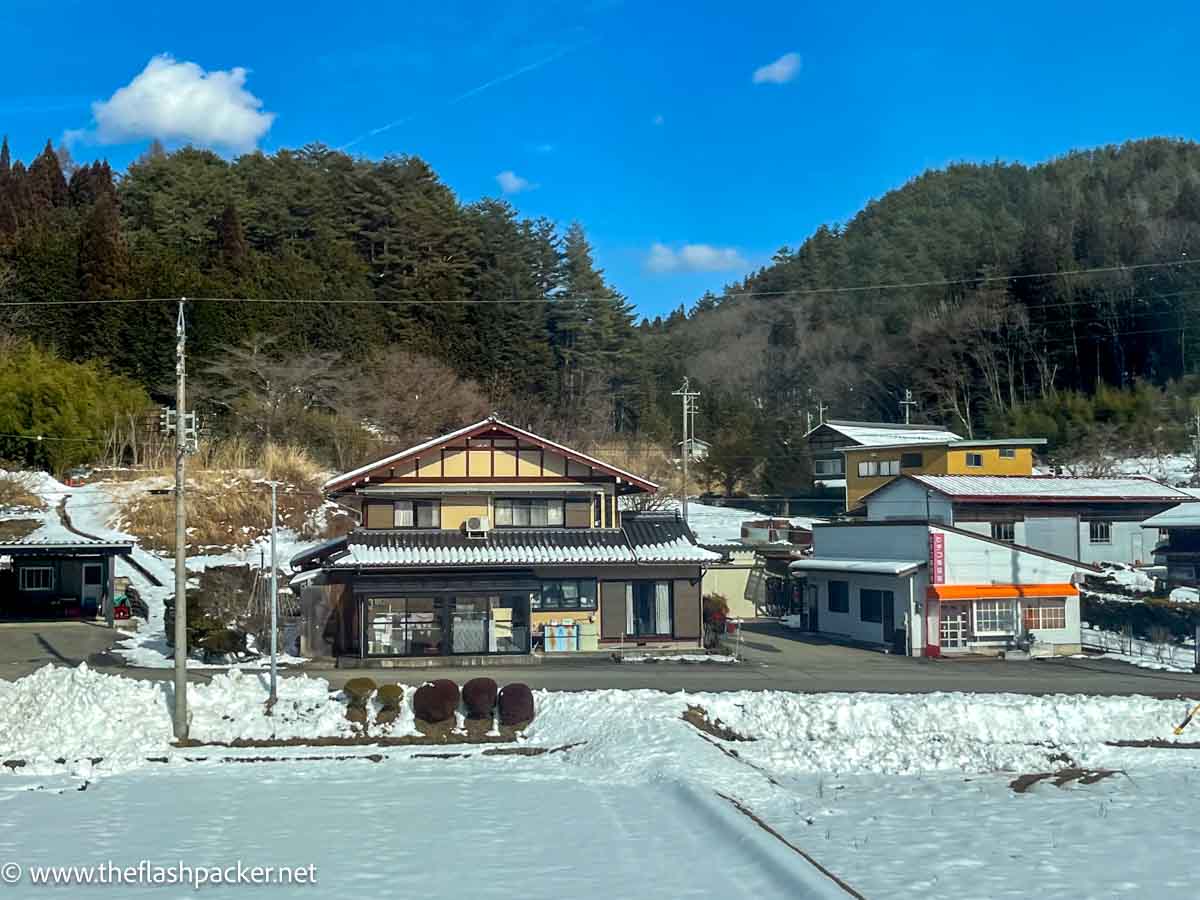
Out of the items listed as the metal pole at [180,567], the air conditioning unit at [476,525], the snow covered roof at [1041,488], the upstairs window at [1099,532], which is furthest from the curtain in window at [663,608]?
the upstairs window at [1099,532]

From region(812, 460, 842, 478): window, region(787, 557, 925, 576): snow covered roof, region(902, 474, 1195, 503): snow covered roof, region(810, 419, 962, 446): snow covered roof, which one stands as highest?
region(810, 419, 962, 446): snow covered roof

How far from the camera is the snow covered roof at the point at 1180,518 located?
36312 mm

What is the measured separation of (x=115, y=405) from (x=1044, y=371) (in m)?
51.6

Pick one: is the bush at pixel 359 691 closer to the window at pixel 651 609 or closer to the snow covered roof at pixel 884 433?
the window at pixel 651 609

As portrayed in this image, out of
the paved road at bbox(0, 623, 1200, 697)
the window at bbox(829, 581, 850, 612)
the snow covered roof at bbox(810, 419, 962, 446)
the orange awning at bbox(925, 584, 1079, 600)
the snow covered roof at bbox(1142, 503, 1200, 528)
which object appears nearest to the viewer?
the paved road at bbox(0, 623, 1200, 697)

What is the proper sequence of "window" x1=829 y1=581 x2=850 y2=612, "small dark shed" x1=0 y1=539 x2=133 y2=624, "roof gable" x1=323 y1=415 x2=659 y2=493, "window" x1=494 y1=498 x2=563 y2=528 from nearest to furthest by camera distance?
1. "roof gable" x1=323 y1=415 x2=659 y2=493
2. "window" x1=494 y1=498 x2=563 y2=528
3. "window" x1=829 y1=581 x2=850 y2=612
4. "small dark shed" x1=0 y1=539 x2=133 y2=624

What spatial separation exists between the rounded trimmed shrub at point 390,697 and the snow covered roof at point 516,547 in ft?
26.9

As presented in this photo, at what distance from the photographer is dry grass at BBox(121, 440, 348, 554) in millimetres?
41781

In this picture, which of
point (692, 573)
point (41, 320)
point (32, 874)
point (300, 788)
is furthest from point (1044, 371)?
point (32, 874)

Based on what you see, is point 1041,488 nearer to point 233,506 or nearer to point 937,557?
point 937,557

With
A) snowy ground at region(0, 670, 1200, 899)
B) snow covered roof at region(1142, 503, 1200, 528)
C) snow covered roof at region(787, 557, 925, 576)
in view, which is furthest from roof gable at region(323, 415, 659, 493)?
snow covered roof at region(1142, 503, 1200, 528)

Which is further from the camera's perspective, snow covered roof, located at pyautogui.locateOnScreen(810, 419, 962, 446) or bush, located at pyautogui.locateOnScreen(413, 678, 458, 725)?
snow covered roof, located at pyautogui.locateOnScreen(810, 419, 962, 446)

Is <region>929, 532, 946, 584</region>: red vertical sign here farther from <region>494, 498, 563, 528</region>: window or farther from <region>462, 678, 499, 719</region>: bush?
<region>462, 678, 499, 719</region>: bush

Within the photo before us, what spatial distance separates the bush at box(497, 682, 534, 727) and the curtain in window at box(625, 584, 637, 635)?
414 inches
